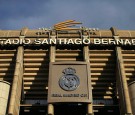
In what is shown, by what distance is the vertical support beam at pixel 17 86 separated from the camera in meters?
47.0

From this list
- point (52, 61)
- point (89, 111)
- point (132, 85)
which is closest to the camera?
point (89, 111)

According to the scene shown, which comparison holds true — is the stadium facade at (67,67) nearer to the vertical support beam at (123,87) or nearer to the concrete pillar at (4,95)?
the vertical support beam at (123,87)

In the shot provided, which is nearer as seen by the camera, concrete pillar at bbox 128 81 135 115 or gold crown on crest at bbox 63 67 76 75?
concrete pillar at bbox 128 81 135 115

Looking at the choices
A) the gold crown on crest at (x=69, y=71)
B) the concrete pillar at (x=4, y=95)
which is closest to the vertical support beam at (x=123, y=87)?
the gold crown on crest at (x=69, y=71)

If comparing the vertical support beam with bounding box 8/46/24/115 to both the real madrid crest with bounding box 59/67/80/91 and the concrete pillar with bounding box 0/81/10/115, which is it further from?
the real madrid crest with bounding box 59/67/80/91

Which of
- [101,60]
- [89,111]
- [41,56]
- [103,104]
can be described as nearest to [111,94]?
[103,104]

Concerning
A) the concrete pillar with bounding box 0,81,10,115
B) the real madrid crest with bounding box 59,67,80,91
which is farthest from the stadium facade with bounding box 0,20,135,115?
the concrete pillar with bounding box 0,81,10,115

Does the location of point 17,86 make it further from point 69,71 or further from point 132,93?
point 132,93

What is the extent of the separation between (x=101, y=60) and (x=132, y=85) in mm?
8602

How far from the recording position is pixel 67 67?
51125 millimetres

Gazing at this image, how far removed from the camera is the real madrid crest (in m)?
49.0

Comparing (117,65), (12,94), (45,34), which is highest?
(45,34)

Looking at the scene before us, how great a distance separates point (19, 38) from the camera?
187ft

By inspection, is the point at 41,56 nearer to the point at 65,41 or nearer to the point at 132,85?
the point at 65,41
